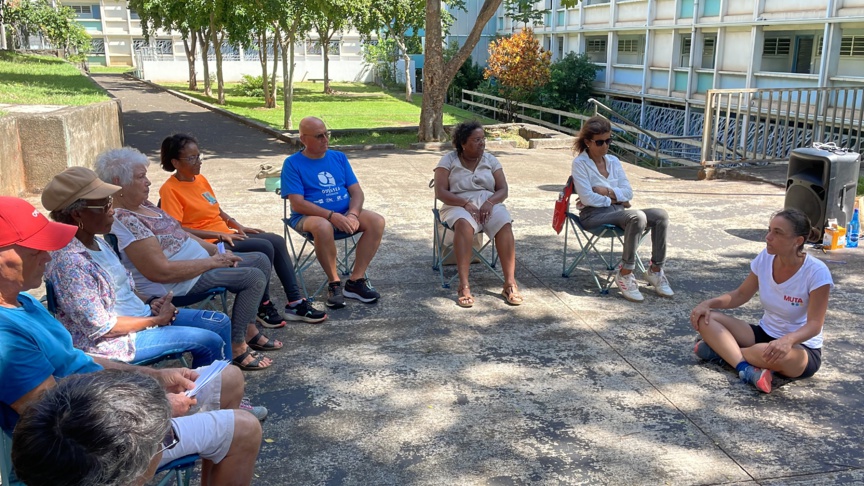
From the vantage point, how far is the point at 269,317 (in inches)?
200

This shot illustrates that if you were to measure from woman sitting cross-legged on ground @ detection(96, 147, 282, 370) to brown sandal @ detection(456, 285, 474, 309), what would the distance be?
1.45m

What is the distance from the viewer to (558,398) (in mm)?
4059

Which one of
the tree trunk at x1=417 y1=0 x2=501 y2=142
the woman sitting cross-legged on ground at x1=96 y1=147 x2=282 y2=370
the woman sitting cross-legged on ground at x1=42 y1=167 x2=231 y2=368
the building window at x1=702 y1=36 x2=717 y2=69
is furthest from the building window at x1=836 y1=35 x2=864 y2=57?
the woman sitting cross-legged on ground at x1=42 y1=167 x2=231 y2=368

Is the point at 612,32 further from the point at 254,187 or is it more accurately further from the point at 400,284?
the point at 400,284

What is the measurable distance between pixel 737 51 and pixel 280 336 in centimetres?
1920

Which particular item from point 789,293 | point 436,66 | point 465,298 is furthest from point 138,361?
point 436,66

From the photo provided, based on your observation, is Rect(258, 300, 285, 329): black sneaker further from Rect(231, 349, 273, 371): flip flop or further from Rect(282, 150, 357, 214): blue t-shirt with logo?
Rect(282, 150, 357, 214): blue t-shirt with logo

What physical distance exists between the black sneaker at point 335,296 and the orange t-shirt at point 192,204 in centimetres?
84

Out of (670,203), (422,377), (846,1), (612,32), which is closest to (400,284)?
(422,377)

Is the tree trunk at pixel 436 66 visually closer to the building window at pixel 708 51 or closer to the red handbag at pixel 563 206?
the red handbag at pixel 563 206

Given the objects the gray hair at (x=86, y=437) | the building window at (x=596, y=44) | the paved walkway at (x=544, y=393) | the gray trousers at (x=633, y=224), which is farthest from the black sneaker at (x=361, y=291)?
the building window at (x=596, y=44)

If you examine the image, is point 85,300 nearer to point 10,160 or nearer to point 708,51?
point 10,160

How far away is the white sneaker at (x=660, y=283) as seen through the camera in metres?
5.71

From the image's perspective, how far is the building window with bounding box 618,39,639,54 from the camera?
85.2ft
